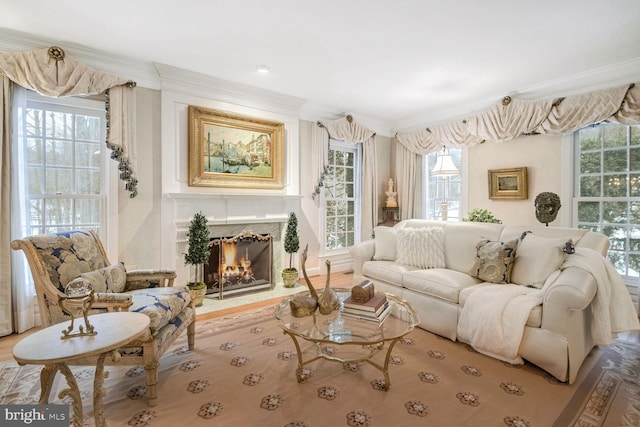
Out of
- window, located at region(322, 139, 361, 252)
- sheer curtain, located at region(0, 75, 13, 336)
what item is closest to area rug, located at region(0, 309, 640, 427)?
sheer curtain, located at region(0, 75, 13, 336)

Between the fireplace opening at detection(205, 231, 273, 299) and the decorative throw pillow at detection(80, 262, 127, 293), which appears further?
the fireplace opening at detection(205, 231, 273, 299)

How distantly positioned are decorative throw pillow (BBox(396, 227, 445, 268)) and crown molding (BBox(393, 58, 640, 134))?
214 centimetres

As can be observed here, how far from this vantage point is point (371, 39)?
2699mm

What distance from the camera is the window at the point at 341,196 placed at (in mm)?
4965

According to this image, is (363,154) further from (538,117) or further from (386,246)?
(538,117)

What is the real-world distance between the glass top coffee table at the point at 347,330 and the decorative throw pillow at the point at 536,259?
4.08ft

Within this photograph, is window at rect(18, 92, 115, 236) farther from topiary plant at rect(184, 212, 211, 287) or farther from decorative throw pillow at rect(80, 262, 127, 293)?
decorative throw pillow at rect(80, 262, 127, 293)

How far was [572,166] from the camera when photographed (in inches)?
142

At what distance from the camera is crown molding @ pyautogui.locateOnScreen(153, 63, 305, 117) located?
11.0ft

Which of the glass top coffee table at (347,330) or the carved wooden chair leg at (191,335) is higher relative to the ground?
the glass top coffee table at (347,330)

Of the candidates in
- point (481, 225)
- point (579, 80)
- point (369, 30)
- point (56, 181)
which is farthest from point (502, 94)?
point (56, 181)

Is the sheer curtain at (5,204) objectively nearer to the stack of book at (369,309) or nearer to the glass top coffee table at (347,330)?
the glass top coffee table at (347,330)

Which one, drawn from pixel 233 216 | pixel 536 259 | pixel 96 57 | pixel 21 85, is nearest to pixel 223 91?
pixel 96 57

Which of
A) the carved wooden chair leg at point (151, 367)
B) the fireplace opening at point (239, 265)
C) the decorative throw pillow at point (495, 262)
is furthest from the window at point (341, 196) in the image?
the carved wooden chair leg at point (151, 367)
